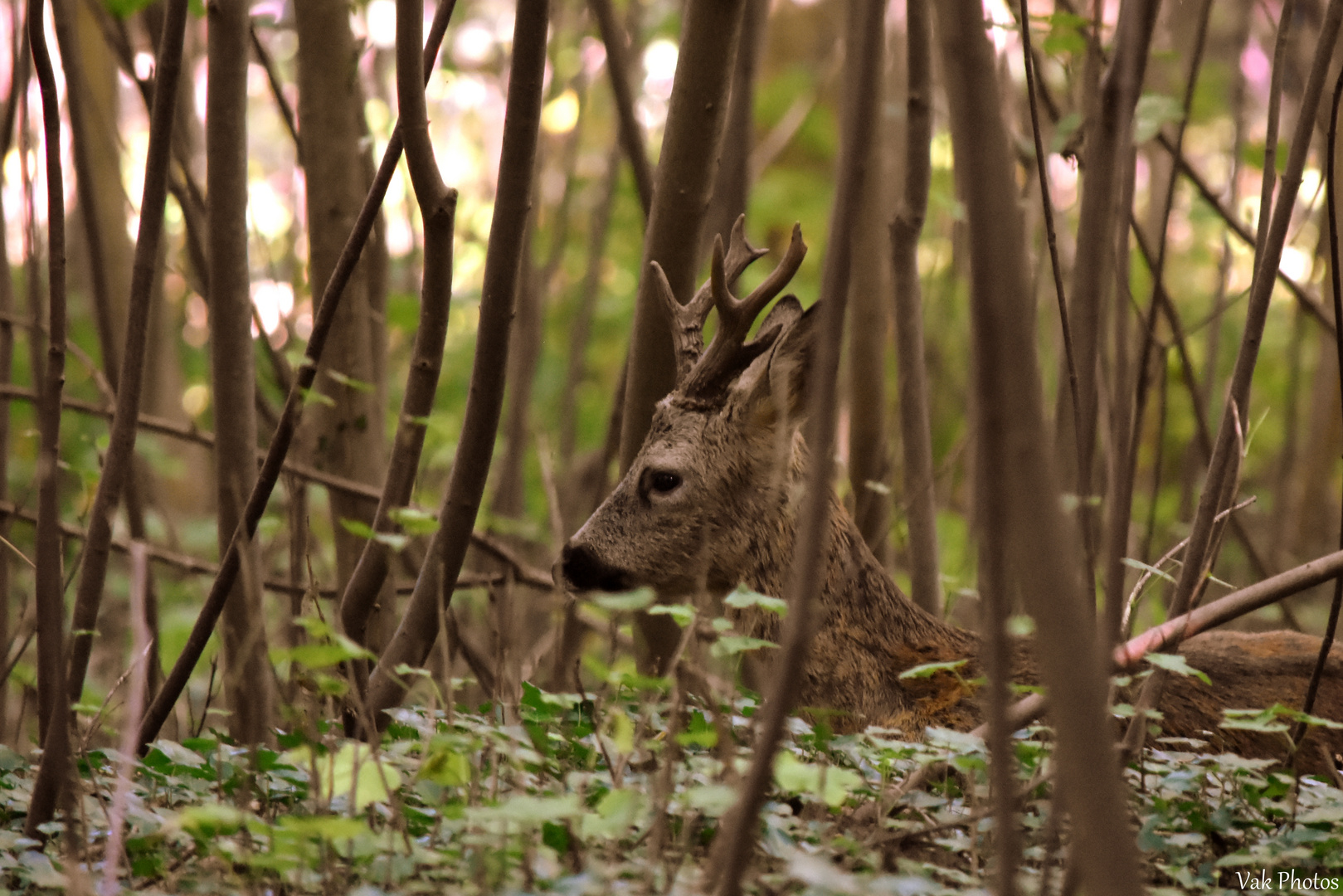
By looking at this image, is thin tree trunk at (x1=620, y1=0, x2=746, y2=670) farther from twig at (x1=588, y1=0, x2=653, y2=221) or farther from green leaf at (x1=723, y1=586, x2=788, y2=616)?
green leaf at (x1=723, y1=586, x2=788, y2=616)

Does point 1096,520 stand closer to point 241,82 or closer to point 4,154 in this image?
point 241,82

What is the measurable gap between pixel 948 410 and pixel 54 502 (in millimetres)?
8904

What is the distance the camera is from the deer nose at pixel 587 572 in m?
4.27

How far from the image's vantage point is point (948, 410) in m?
10.6

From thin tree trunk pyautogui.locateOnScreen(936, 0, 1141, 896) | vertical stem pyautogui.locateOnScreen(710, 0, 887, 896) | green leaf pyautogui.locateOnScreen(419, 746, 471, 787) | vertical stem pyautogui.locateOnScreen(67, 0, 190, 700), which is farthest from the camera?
vertical stem pyautogui.locateOnScreen(67, 0, 190, 700)

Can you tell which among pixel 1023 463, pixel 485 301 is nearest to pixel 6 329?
pixel 485 301

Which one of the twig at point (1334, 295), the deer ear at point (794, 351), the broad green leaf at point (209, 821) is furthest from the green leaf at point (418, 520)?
the deer ear at point (794, 351)

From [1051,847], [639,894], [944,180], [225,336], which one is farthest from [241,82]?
[944,180]

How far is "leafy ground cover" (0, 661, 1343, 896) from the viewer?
186cm

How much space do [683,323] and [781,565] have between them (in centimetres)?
89

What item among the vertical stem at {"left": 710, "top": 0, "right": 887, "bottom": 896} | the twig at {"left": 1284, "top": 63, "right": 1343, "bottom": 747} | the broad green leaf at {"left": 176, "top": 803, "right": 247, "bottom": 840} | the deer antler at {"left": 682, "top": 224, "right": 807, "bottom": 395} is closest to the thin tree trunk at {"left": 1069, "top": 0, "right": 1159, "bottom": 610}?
the vertical stem at {"left": 710, "top": 0, "right": 887, "bottom": 896}

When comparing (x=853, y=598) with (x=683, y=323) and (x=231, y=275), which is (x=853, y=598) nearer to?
(x=683, y=323)

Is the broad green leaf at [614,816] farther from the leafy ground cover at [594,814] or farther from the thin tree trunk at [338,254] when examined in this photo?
the thin tree trunk at [338,254]

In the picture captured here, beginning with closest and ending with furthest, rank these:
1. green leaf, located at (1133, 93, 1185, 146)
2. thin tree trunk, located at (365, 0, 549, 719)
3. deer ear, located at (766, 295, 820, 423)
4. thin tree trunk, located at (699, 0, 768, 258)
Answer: thin tree trunk, located at (365, 0, 549, 719)
green leaf, located at (1133, 93, 1185, 146)
thin tree trunk, located at (699, 0, 768, 258)
deer ear, located at (766, 295, 820, 423)
